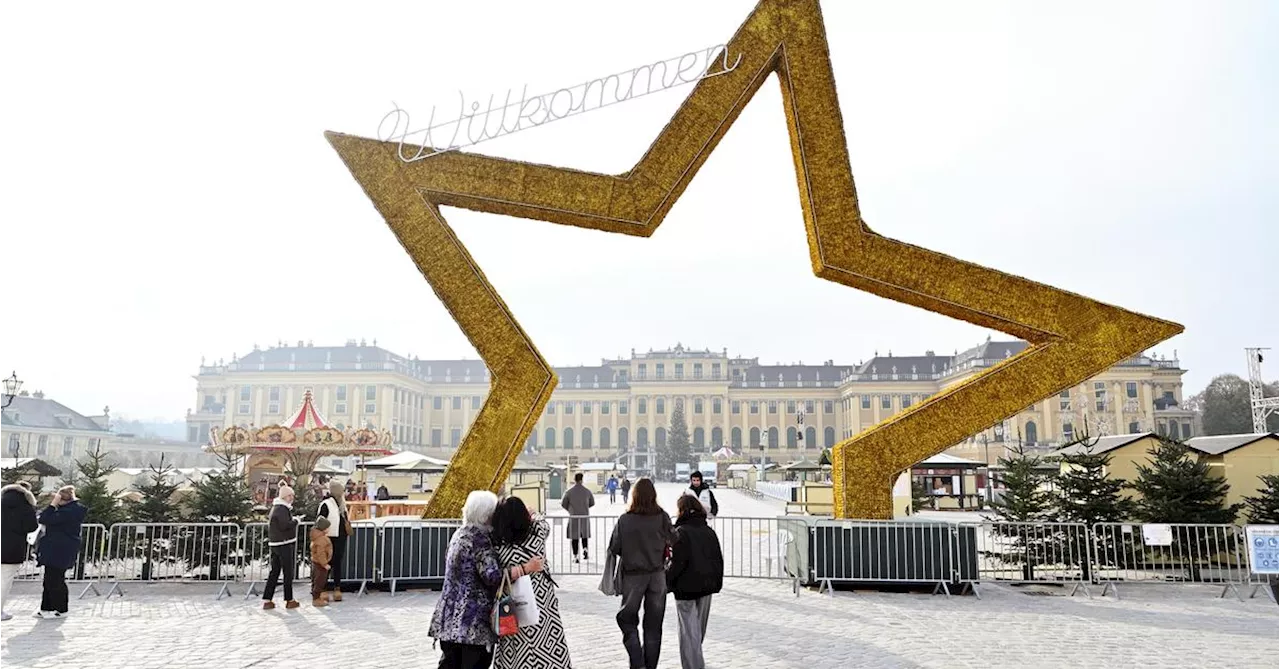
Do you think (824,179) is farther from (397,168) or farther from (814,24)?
(397,168)

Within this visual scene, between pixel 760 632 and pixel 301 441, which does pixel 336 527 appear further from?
pixel 301 441

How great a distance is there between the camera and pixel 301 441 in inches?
942

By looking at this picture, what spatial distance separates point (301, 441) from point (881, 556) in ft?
61.1

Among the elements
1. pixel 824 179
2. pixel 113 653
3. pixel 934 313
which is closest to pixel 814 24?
pixel 824 179

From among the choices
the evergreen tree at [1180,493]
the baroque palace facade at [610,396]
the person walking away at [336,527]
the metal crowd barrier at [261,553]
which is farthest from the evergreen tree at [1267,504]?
the baroque palace facade at [610,396]

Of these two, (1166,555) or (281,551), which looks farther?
(1166,555)

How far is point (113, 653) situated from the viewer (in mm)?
6895

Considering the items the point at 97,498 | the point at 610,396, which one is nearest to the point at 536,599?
the point at 97,498

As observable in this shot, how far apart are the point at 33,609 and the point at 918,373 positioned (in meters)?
85.1

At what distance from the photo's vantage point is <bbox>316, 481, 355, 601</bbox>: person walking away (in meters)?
9.41

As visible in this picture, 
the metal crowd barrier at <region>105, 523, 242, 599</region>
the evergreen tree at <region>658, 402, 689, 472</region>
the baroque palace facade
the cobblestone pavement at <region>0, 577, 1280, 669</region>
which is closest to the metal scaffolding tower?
the cobblestone pavement at <region>0, 577, 1280, 669</region>

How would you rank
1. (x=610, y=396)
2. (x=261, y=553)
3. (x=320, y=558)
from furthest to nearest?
(x=610, y=396)
(x=261, y=553)
(x=320, y=558)

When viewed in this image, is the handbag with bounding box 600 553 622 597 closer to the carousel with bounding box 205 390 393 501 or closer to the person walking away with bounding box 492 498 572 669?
the person walking away with bounding box 492 498 572 669

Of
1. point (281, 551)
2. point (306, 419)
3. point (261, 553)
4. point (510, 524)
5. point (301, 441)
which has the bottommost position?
point (261, 553)
